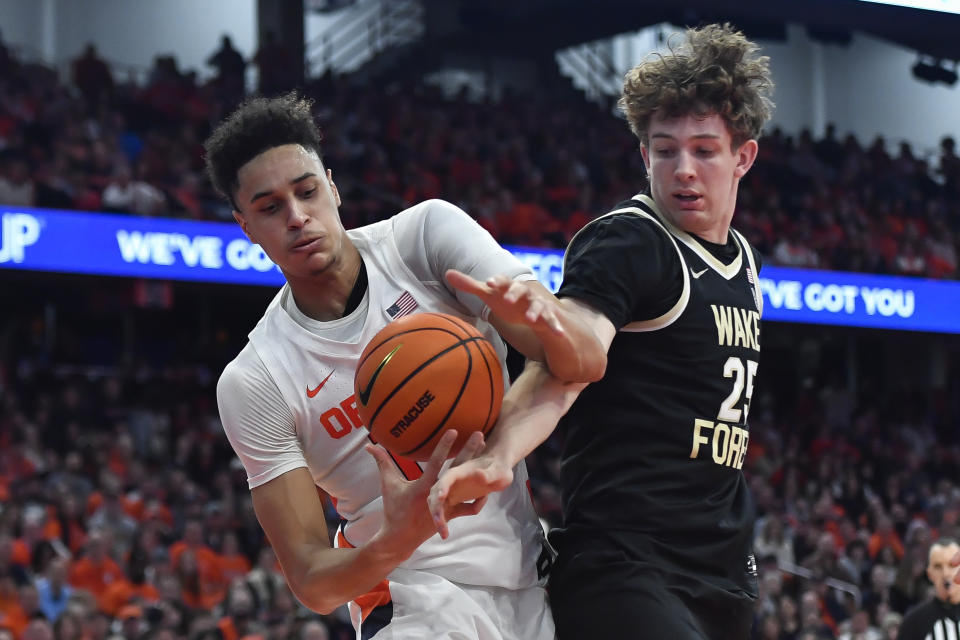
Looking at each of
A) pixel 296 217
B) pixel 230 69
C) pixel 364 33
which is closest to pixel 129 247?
pixel 230 69

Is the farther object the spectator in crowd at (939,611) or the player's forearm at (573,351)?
the spectator in crowd at (939,611)

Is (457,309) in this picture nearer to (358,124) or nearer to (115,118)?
(115,118)

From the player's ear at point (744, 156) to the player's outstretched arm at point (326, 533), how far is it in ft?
3.40

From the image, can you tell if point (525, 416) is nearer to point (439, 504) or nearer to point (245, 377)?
point (439, 504)

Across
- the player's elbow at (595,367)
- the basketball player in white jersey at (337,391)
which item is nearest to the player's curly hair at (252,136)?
the basketball player in white jersey at (337,391)

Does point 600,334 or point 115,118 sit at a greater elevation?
point 115,118

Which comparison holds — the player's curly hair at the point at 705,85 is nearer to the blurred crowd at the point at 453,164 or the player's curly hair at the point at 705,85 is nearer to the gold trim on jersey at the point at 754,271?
the gold trim on jersey at the point at 754,271

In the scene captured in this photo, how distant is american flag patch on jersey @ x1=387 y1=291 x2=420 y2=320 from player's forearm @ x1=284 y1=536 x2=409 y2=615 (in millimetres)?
608

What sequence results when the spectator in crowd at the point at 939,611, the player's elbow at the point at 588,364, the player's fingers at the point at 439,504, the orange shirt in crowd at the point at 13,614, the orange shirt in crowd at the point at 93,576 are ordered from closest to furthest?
1. the player's fingers at the point at 439,504
2. the player's elbow at the point at 588,364
3. the spectator in crowd at the point at 939,611
4. the orange shirt in crowd at the point at 13,614
5. the orange shirt in crowd at the point at 93,576

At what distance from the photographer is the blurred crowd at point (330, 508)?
30.4ft

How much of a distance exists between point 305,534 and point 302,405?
1.07 feet

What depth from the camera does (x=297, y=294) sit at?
10.5 feet

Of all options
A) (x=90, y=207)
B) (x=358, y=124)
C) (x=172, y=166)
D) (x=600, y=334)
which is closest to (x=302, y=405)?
(x=600, y=334)

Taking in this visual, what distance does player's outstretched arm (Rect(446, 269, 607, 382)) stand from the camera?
2.49 metres
